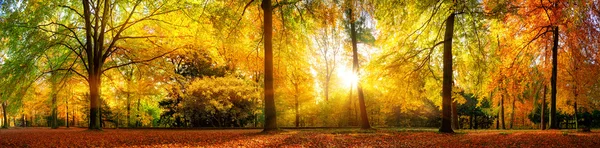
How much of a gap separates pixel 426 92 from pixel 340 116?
49.6 ft

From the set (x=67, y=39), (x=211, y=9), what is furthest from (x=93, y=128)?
(x=211, y=9)

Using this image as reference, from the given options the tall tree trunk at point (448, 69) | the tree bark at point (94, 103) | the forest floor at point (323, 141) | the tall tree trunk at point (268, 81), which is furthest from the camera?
the tree bark at point (94, 103)

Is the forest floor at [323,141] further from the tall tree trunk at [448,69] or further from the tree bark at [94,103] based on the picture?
the tree bark at [94,103]

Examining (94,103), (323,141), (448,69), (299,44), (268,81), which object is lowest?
(323,141)

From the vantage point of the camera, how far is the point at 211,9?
15773 mm

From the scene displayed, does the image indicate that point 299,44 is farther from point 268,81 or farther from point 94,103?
point 94,103

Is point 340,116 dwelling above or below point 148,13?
below

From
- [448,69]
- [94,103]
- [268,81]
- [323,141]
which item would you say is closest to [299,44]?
[268,81]

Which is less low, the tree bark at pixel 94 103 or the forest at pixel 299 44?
the forest at pixel 299 44

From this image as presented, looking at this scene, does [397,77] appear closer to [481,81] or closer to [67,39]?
[481,81]

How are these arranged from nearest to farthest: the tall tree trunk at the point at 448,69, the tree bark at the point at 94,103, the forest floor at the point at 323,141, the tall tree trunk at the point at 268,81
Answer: the forest floor at the point at 323,141 < the tall tree trunk at the point at 268,81 < the tall tree trunk at the point at 448,69 < the tree bark at the point at 94,103

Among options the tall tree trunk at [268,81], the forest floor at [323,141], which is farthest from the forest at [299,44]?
the forest floor at [323,141]

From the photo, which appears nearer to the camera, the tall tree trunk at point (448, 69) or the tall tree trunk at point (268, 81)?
the tall tree trunk at point (268, 81)

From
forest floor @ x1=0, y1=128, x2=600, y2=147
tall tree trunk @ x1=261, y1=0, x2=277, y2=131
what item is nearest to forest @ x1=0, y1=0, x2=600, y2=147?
tall tree trunk @ x1=261, y1=0, x2=277, y2=131
